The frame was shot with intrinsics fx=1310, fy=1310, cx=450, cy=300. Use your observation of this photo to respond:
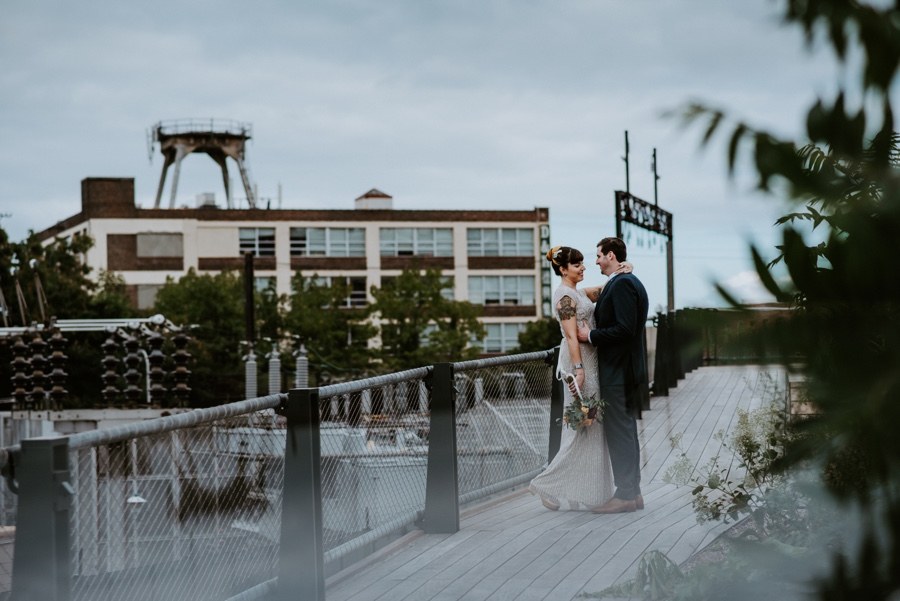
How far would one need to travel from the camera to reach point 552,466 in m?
9.39

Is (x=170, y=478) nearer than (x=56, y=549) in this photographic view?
No

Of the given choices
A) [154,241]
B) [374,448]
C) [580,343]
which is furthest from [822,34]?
[154,241]

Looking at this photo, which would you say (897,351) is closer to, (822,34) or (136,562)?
(822,34)

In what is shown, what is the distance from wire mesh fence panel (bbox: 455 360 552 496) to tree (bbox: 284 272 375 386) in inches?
2391

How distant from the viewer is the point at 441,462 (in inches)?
343

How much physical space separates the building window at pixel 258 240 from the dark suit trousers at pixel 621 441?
287 feet

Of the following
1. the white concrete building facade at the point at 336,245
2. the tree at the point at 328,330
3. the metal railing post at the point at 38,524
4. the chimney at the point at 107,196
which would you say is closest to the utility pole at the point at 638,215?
the metal railing post at the point at 38,524

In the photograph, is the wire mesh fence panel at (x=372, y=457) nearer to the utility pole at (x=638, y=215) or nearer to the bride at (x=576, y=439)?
the bride at (x=576, y=439)

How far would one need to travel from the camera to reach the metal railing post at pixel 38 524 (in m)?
4.40

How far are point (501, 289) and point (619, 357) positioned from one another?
91996 mm

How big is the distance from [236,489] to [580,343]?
3966 mm

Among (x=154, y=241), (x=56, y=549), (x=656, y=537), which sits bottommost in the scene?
(x=656, y=537)

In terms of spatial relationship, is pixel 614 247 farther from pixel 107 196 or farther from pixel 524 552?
pixel 107 196

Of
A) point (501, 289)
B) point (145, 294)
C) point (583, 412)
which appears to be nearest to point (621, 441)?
point (583, 412)
